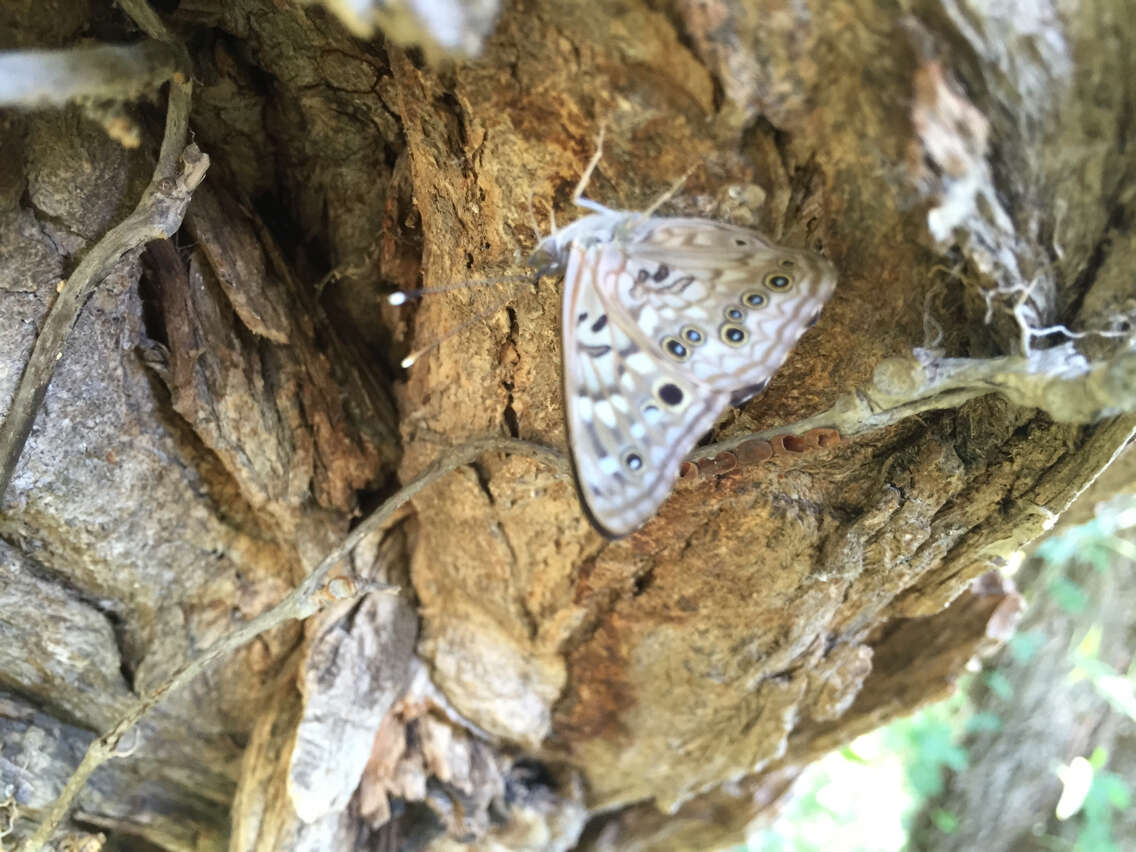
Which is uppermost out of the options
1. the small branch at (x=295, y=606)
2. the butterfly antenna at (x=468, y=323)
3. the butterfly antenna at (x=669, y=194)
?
the butterfly antenna at (x=669, y=194)

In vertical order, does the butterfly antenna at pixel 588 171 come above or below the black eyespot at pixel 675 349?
above

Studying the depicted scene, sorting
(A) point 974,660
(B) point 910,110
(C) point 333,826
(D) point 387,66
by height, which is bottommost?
(A) point 974,660

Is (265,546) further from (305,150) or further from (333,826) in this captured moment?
(305,150)

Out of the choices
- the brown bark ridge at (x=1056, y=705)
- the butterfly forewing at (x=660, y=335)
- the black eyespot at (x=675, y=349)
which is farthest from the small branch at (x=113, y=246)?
the brown bark ridge at (x=1056, y=705)

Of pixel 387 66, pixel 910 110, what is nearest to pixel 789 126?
pixel 910 110

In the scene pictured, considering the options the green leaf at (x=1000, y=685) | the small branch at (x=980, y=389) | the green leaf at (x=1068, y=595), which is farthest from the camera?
the green leaf at (x=1000, y=685)

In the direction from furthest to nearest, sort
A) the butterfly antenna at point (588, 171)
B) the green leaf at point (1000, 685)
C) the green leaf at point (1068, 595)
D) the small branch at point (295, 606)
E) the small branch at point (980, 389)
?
the green leaf at point (1000, 685) → the green leaf at point (1068, 595) → the small branch at point (295, 606) → the butterfly antenna at point (588, 171) → the small branch at point (980, 389)

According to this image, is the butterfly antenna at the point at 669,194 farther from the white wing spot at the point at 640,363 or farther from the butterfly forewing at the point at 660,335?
the white wing spot at the point at 640,363

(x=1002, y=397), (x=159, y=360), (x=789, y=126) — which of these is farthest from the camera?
(x=159, y=360)
